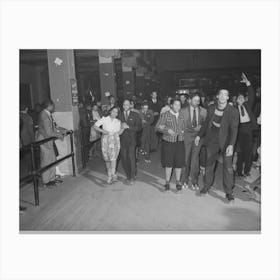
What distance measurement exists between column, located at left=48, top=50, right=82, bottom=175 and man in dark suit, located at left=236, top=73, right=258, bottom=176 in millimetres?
2645

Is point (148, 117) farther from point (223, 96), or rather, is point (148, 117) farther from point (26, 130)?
point (223, 96)

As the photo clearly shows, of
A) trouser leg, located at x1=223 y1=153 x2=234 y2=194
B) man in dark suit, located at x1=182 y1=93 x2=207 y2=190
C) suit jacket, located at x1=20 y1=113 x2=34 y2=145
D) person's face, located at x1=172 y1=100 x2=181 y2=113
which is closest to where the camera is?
trouser leg, located at x1=223 y1=153 x2=234 y2=194

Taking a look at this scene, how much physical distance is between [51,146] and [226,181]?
8.41 ft

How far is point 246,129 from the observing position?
460 cm

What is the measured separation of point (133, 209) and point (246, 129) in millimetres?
2171

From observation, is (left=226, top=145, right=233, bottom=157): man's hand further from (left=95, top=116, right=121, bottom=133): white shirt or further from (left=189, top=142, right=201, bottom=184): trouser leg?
(left=95, top=116, right=121, bottom=133): white shirt

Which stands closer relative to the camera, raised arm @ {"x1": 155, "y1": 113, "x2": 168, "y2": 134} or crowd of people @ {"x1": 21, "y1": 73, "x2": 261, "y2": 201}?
crowd of people @ {"x1": 21, "y1": 73, "x2": 261, "y2": 201}

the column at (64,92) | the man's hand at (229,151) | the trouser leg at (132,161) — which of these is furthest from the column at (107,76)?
the man's hand at (229,151)

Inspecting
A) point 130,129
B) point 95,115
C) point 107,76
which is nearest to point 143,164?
point 130,129

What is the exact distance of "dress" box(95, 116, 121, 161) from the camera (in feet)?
14.8

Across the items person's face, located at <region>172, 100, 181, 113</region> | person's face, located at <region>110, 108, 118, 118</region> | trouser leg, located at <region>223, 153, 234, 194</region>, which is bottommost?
trouser leg, located at <region>223, 153, 234, 194</region>

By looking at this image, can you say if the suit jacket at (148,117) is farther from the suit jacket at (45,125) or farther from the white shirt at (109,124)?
the suit jacket at (45,125)

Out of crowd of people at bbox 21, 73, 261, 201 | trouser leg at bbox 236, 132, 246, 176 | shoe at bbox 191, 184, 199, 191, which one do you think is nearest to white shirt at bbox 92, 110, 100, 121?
crowd of people at bbox 21, 73, 261, 201

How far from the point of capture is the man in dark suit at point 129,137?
15.3ft
